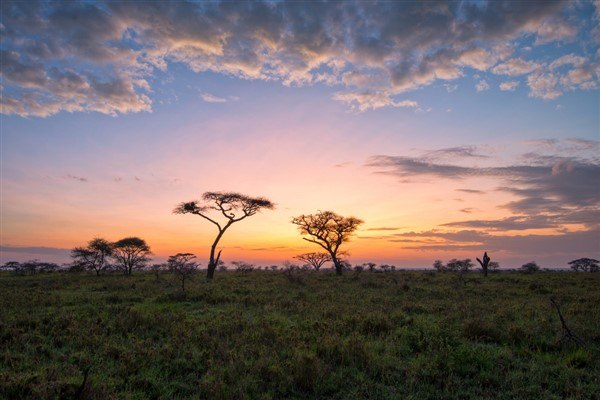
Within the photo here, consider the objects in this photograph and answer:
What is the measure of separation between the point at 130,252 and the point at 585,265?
253ft

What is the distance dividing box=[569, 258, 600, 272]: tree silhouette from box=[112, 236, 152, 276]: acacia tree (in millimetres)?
74339

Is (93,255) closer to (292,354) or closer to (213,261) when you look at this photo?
(213,261)

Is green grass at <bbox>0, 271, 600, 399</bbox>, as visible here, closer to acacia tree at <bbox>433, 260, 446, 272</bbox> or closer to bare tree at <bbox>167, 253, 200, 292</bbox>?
bare tree at <bbox>167, 253, 200, 292</bbox>

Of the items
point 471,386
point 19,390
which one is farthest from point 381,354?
point 19,390

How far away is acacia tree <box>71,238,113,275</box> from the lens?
4734 centimetres

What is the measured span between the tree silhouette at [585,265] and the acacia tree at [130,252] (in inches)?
2927

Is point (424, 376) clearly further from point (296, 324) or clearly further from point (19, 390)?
point (19, 390)

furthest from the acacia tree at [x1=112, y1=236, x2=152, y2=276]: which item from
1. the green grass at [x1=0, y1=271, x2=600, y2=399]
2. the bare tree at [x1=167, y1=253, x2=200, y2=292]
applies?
the green grass at [x1=0, y1=271, x2=600, y2=399]

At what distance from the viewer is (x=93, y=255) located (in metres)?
47.7

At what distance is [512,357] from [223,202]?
110ft

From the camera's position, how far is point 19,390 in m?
6.32

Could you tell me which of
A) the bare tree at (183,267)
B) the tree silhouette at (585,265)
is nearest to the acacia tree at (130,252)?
the bare tree at (183,267)

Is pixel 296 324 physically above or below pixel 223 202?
below

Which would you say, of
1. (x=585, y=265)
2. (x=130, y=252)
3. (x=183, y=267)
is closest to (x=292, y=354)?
(x=183, y=267)
